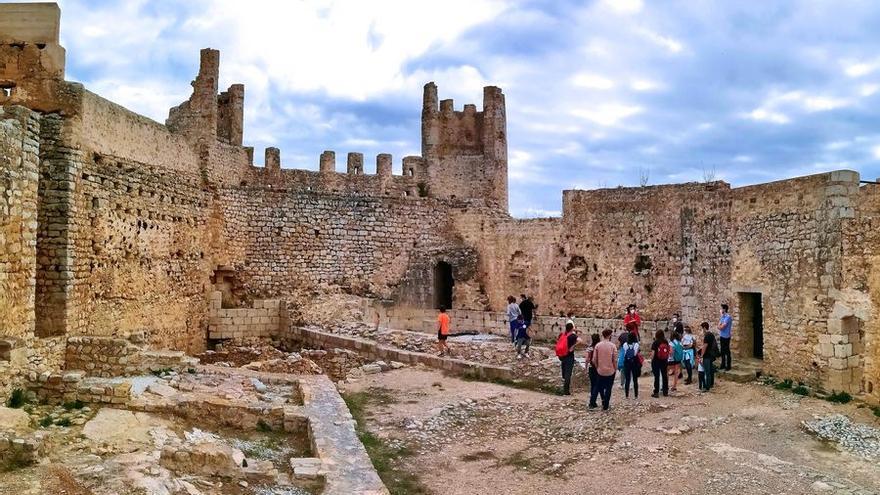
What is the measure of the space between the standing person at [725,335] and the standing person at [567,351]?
349 cm

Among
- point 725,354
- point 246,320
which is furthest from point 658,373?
point 246,320

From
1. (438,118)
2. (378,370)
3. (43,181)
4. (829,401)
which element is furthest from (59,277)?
(438,118)

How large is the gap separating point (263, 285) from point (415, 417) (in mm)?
10168

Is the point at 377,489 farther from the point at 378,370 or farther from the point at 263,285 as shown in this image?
the point at 263,285

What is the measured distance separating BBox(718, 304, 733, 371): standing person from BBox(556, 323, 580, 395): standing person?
3489 millimetres

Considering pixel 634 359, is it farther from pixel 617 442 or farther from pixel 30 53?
pixel 30 53

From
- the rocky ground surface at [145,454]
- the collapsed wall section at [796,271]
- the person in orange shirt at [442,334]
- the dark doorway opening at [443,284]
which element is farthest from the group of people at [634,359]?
the dark doorway opening at [443,284]

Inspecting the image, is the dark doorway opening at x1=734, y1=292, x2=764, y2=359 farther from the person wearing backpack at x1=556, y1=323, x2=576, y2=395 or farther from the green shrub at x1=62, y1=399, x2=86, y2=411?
the green shrub at x1=62, y1=399, x2=86, y2=411

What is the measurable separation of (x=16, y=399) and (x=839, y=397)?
487 inches

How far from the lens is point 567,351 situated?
12.6m

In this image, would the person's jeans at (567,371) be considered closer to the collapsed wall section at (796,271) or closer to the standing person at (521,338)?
the standing person at (521,338)

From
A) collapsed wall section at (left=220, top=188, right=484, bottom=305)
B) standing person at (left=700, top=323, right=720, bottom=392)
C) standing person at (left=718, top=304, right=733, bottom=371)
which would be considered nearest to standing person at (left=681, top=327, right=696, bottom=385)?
standing person at (left=700, top=323, right=720, bottom=392)

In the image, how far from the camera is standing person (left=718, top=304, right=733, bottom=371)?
14002 millimetres

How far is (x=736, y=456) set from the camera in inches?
355
